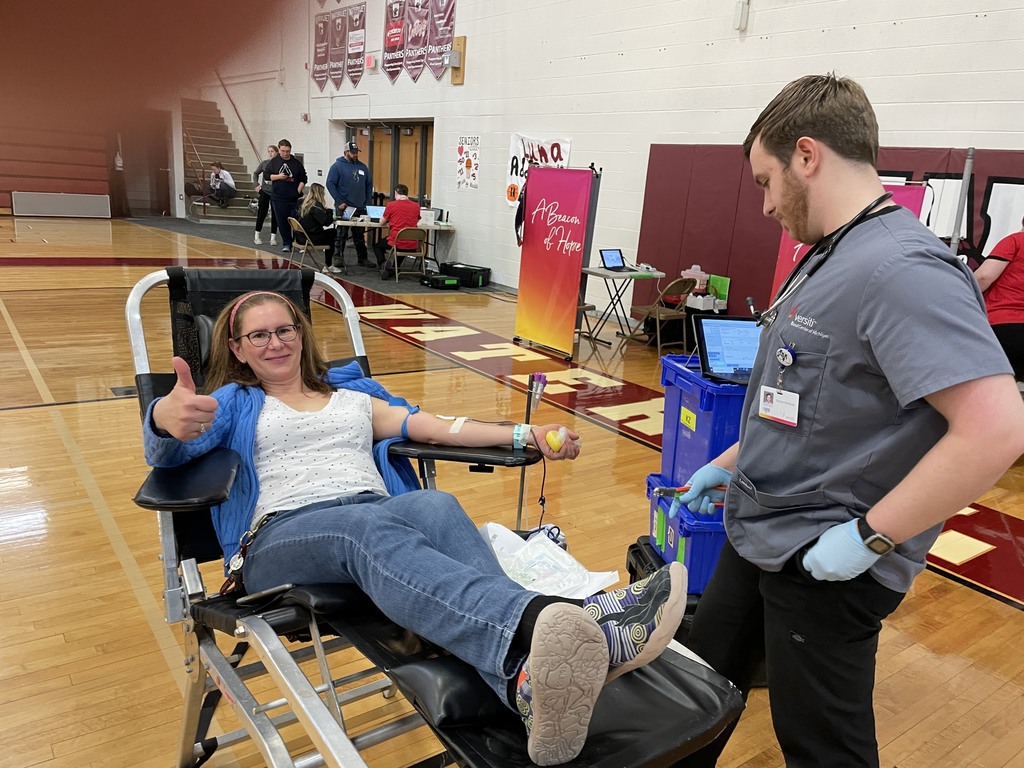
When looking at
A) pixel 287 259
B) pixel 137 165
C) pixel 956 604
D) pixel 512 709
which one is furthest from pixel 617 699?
pixel 287 259

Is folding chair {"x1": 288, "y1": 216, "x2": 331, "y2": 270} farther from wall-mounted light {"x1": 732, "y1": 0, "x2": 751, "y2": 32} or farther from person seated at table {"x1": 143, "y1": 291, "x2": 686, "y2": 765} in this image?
person seated at table {"x1": 143, "y1": 291, "x2": 686, "y2": 765}

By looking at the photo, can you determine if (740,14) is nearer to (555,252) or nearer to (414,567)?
(555,252)

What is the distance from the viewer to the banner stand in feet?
17.6

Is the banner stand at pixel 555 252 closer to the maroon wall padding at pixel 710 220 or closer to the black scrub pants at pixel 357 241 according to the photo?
the maroon wall padding at pixel 710 220

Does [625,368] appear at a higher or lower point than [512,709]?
lower

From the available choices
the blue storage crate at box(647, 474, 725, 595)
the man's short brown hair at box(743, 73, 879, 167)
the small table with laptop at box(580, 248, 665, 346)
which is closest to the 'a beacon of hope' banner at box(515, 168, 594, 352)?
the small table with laptop at box(580, 248, 665, 346)

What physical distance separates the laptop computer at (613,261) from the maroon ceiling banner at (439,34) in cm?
376

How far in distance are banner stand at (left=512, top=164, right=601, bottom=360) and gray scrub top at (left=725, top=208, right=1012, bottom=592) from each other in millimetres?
4241

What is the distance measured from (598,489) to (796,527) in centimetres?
209

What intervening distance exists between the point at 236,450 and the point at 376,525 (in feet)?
1.70

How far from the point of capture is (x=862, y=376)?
108 centimetres

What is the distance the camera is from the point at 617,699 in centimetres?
115

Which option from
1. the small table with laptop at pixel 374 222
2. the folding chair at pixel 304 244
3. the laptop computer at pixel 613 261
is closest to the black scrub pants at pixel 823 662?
the laptop computer at pixel 613 261

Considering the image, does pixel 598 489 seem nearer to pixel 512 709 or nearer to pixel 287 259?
pixel 512 709
